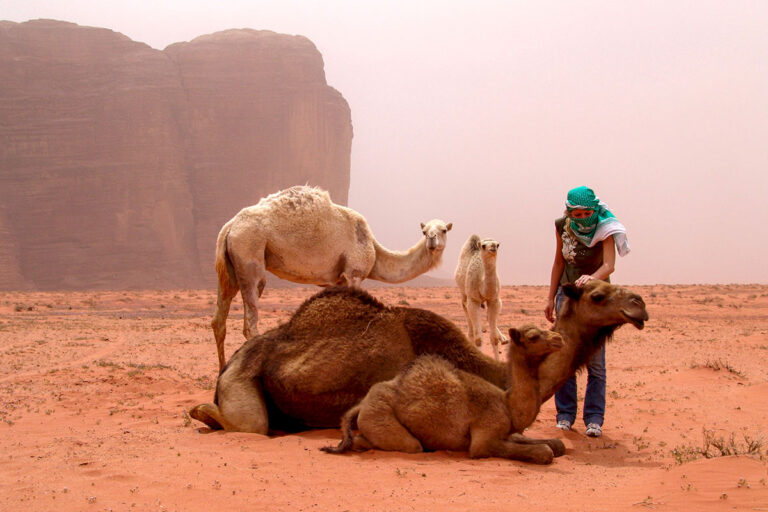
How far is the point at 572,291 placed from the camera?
5.14m

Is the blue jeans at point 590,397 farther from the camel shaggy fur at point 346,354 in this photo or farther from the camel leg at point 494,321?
the camel leg at point 494,321

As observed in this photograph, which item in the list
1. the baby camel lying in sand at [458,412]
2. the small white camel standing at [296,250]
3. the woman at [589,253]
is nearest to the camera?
the baby camel lying in sand at [458,412]

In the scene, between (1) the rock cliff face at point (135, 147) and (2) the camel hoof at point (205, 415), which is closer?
(2) the camel hoof at point (205, 415)

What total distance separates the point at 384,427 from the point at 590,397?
2432 mm

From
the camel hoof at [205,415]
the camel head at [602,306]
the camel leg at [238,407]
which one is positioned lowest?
the camel hoof at [205,415]

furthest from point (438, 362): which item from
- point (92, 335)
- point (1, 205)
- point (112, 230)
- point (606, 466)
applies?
point (1, 205)

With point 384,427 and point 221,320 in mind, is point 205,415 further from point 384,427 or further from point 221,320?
point 221,320

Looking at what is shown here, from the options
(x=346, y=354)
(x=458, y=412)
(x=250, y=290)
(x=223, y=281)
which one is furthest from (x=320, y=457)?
(x=223, y=281)

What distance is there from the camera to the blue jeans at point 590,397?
6.24 meters

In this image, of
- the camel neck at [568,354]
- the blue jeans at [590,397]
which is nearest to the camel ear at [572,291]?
the camel neck at [568,354]

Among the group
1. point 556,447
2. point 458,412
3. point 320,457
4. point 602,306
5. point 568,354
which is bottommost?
point 320,457

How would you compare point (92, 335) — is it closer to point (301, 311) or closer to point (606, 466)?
point (301, 311)

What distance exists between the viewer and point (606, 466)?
4895 mm

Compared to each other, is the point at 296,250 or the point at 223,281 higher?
the point at 296,250
